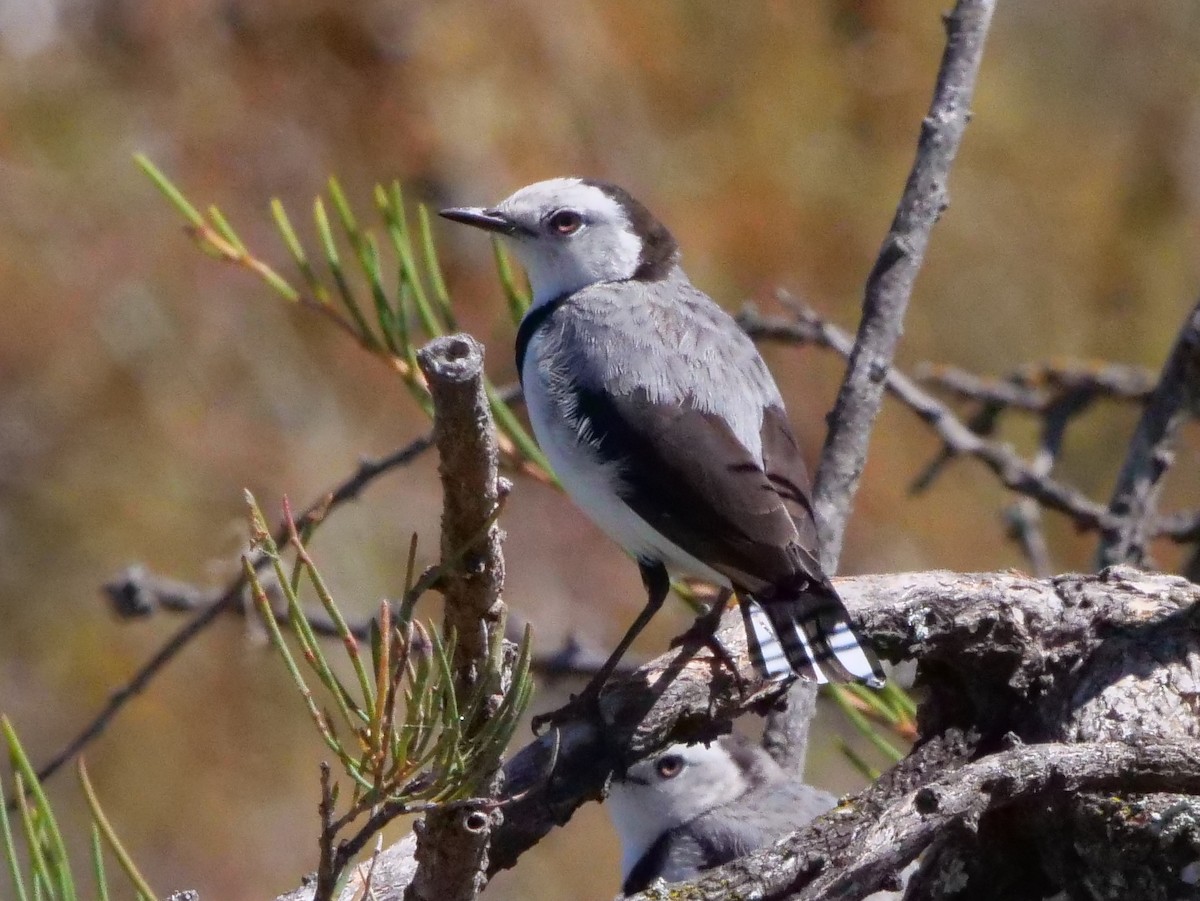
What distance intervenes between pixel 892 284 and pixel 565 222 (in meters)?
0.87

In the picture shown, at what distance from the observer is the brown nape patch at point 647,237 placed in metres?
3.36

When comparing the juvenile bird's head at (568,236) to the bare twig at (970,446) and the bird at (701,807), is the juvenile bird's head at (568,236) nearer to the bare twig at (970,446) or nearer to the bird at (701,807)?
the bare twig at (970,446)

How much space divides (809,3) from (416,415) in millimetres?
2350

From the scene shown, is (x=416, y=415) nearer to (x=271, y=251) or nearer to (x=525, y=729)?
(x=271, y=251)

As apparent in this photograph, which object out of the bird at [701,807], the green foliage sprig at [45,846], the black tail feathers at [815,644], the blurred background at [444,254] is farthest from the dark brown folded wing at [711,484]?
the blurred background at [444,254]

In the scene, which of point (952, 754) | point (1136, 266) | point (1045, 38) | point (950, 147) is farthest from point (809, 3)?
point (952, 754)

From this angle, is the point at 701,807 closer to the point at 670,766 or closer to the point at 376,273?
the point at 670,766

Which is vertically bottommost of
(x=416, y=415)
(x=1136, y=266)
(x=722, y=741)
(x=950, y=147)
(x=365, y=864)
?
(x=365, y=864)

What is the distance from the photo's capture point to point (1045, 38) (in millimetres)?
6215

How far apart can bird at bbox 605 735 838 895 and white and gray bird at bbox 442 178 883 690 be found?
1.55ft

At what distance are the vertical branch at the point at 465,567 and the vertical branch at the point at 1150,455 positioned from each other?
183cm

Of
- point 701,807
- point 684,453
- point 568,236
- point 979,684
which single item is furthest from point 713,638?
point 568,236

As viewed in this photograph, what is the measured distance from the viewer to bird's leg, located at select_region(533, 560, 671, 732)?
2098 millimetres

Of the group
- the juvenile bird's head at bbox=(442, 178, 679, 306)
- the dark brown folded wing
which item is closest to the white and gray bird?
the dark brown folded wing
